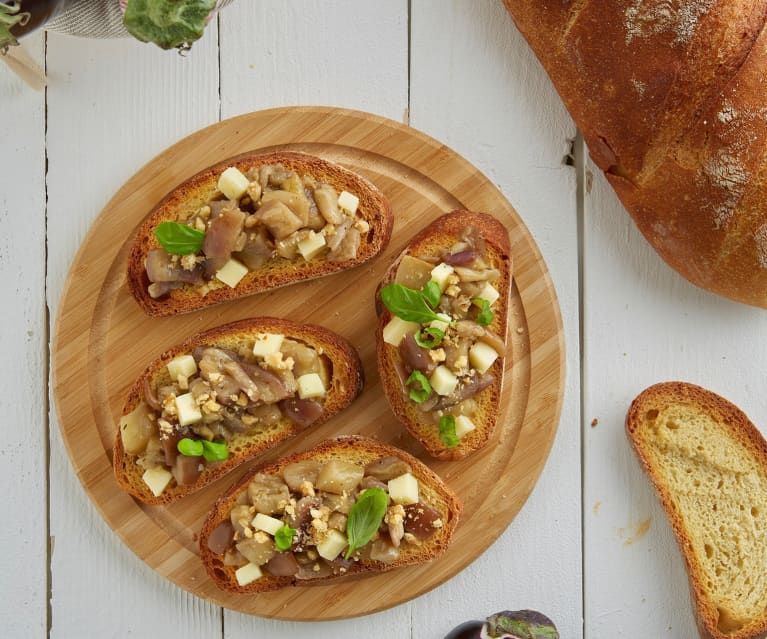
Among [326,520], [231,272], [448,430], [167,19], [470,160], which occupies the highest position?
[167,19]

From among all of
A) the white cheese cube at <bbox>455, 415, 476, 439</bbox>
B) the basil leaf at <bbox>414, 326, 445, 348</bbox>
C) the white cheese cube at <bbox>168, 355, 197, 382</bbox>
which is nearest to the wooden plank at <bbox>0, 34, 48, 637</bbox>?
the white cheese cube at <bbox>168, 355, 197, 382</bbox>

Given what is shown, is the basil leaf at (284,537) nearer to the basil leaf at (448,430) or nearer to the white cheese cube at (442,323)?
the basil leaf at (448,430)

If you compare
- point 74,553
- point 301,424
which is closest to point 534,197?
point 301,424

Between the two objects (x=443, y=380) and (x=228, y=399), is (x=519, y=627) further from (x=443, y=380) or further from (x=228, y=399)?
(x=228, y=399)

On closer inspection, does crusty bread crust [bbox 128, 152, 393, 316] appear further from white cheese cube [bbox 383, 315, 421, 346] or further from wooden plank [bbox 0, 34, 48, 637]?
wooden plank [bbox 0, 34, 48, 637]

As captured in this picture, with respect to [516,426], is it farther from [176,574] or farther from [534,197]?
[176,574]

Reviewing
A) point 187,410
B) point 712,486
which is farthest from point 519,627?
point 187,410

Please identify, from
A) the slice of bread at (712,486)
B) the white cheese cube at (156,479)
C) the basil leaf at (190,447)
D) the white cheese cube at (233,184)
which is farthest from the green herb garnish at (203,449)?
the slice of bread at (712,486)
